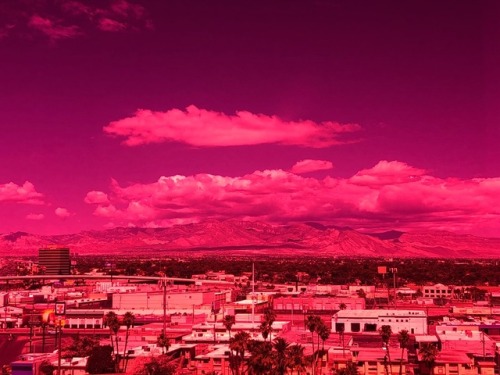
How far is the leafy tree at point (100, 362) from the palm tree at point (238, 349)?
14687mm

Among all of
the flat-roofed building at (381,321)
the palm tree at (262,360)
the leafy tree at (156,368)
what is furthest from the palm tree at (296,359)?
the flat-roofed building at (381,321)

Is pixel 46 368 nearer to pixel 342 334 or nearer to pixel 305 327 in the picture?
pixel 342 334

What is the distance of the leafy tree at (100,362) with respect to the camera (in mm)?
77750

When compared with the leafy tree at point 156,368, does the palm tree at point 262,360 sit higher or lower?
higher

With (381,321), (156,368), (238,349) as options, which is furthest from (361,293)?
(156,368)

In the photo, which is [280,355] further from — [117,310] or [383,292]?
[383,292]

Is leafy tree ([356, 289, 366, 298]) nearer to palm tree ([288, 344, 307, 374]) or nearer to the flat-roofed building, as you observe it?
the flat-roofed building

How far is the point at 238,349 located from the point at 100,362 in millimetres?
18901

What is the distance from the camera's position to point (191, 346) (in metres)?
89.2

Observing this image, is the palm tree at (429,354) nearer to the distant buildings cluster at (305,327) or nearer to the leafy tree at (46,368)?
the distant buildings cluster at (305,327)

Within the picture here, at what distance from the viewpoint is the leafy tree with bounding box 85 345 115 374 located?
255ft

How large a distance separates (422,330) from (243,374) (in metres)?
47.8

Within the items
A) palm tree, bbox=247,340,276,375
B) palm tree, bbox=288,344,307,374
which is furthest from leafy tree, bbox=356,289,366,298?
palm tree, bbox=247,340,276,375

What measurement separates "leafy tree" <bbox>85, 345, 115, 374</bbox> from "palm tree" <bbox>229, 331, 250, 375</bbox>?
1469 centimetres
